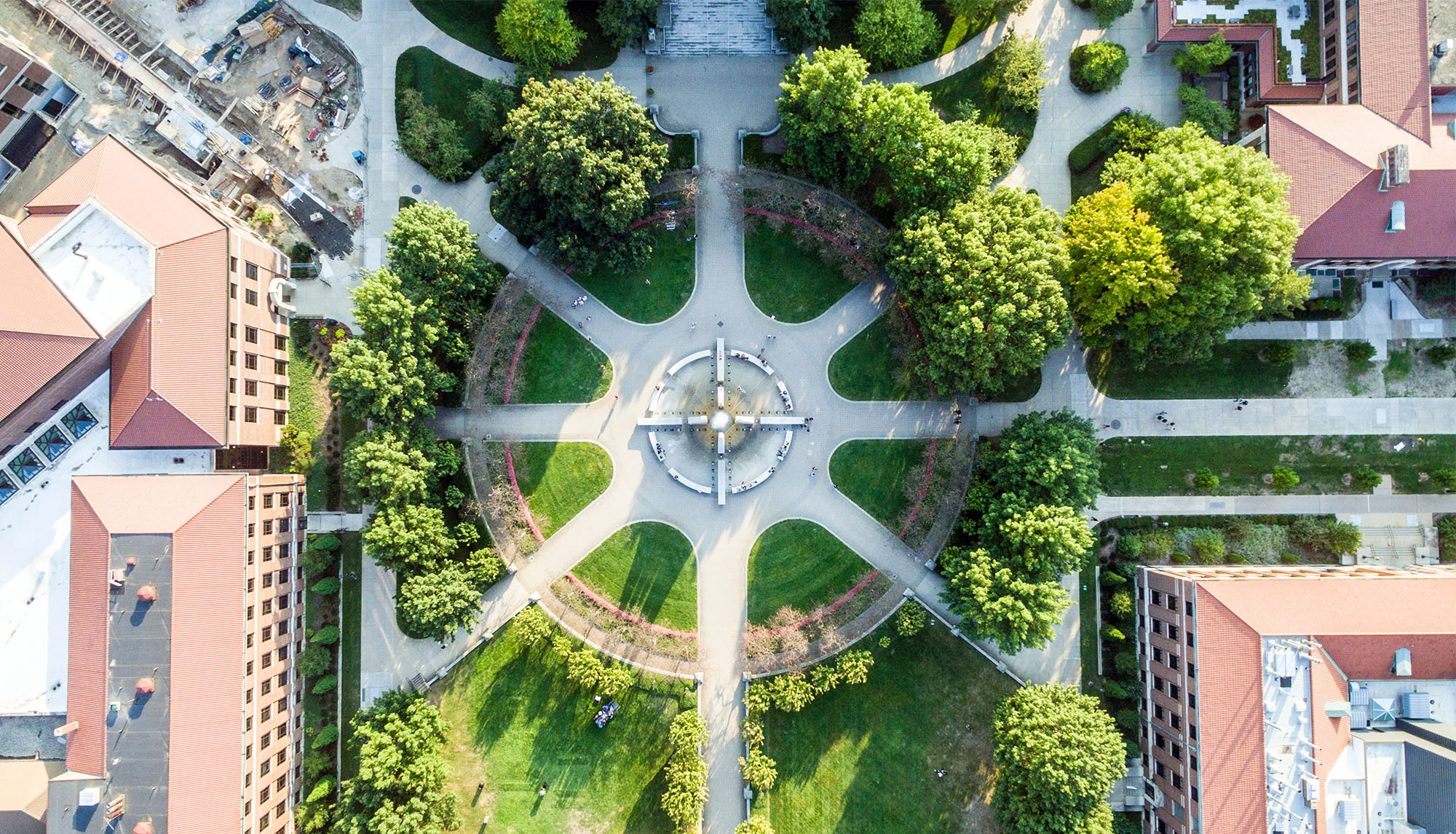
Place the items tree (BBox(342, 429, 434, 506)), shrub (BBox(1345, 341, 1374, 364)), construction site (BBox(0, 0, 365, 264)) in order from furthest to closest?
1. construction site (BBox(0, 0, 365, 264))
2. shrub (BBox(1345, 341, 1374, 364))
3. tree (BBox(342, 429, 434, 506))

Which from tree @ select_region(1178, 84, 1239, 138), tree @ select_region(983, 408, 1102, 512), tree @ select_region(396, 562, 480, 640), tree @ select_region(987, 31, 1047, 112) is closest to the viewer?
tree @ select_region(983, 408, 1102, 512)

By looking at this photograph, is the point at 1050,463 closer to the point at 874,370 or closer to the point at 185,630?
the point at 874,370

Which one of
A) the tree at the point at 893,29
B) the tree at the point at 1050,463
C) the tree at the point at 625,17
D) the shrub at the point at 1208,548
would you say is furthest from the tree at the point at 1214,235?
the tree at the point at 625,17

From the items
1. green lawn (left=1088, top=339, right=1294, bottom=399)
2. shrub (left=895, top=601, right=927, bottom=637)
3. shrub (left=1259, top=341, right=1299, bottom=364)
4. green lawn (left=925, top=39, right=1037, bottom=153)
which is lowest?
shrub (left=895, top=601, right=927, bottom=637)

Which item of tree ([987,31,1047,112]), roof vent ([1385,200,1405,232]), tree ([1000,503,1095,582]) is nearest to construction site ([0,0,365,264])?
tree ([987,31,1047,112])

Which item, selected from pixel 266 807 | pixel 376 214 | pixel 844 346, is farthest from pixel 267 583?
pixel 844 346

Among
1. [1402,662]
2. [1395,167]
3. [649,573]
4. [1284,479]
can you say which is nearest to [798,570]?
[649,573]

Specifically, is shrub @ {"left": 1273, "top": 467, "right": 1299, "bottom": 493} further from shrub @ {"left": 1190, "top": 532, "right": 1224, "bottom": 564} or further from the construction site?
the construction site
